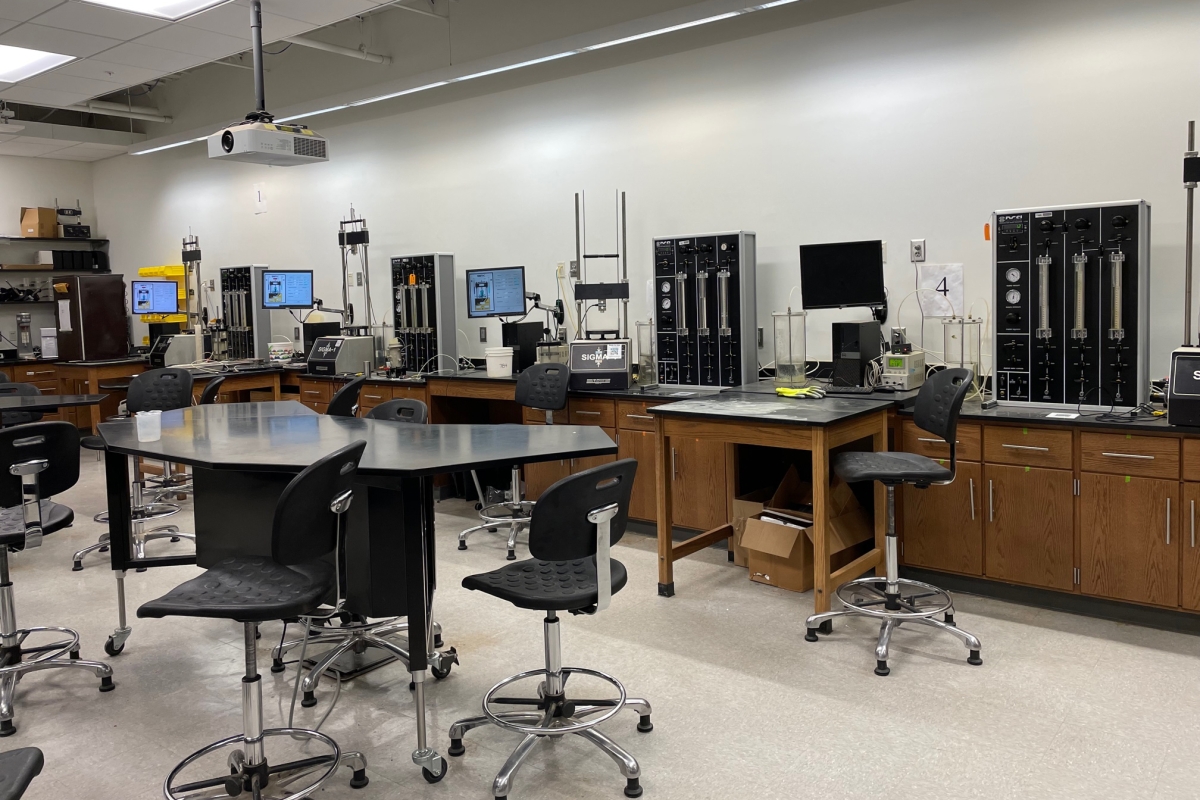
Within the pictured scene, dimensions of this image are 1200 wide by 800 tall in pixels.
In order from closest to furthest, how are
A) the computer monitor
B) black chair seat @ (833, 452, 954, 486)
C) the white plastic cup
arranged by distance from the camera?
1. the white plastic cup
2. black chair seat @ (833, 452, 954, 486)
3. the computer monitor

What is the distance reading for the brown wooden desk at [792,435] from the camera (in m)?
3.73

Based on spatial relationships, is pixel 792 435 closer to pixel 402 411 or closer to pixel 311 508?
pixel 402 411

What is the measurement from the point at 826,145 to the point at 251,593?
→ 4.06 meters

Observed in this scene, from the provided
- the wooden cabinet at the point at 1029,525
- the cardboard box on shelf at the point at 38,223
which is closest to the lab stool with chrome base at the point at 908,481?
the wooden cabinet at the point at 1029,525

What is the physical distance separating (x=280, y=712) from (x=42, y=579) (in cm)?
250

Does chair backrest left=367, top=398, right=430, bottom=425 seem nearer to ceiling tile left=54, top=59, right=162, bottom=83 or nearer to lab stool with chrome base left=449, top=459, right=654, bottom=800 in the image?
lab stool with chrome base left=449, top=459, right=654, bottom=800

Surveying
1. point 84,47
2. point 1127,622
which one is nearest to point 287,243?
point 84,47

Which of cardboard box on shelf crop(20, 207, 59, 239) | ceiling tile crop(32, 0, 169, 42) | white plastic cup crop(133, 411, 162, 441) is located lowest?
white plastic cup crop(133, 411, 162, 441)

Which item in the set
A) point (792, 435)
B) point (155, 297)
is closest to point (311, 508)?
point (792, 435)

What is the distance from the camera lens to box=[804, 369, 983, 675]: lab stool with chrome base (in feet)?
11.5

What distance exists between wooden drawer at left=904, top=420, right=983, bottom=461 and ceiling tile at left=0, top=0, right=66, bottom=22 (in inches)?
218

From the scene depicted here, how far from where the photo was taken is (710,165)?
5.64 m

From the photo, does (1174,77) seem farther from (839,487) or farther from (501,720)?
(501,720)

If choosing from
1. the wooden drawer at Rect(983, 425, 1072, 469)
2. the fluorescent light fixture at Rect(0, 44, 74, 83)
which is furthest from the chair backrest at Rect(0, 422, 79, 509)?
the fluorescent light fixture at Rect(0, 44, 74, 83)
